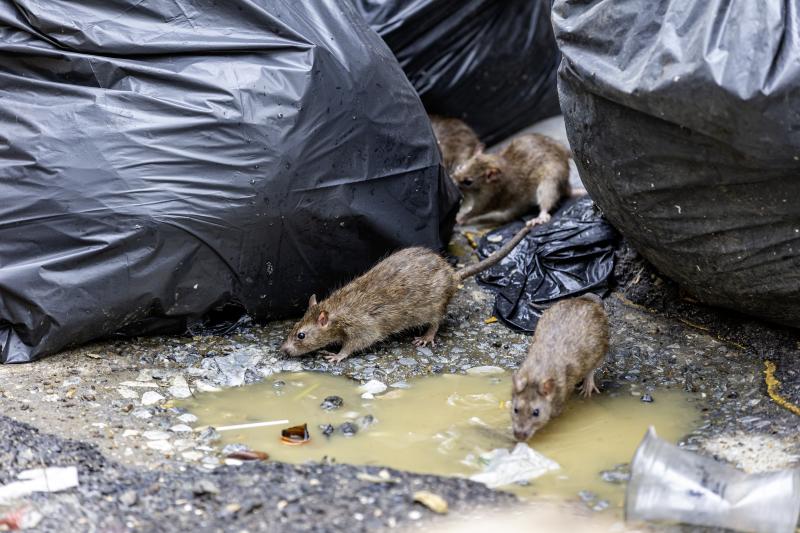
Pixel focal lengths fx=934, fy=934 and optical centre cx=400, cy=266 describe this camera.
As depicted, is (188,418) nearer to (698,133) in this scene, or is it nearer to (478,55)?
(698,133)

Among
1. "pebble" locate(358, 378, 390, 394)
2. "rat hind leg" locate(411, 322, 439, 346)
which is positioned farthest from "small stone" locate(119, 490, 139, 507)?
"rat hind leg" locate(411, 322, 439, 346)

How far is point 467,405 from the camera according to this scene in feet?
14.1

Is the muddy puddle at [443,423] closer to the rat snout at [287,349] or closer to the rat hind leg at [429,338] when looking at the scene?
the rat snout at [287,349]

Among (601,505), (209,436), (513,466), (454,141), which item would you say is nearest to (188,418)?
(209,436)

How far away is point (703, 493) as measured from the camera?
318 centimetres

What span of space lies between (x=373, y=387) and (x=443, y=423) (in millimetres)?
539

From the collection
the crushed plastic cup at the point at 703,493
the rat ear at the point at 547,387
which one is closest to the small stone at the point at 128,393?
the rat ear at the point at 547,387

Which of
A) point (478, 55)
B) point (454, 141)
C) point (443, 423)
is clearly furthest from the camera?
point (454, 141)

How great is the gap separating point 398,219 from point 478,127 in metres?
2.31

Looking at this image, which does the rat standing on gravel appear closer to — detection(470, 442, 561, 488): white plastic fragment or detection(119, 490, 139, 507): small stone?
detection(470, 442, 561, 488): white plastic fragment

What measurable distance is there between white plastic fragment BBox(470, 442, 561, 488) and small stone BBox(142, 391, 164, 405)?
153 cm

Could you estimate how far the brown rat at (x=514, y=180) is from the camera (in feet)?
20.8

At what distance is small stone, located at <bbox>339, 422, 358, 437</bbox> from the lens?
398 cm

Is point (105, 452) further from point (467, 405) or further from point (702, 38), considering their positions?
point (702, 38)
